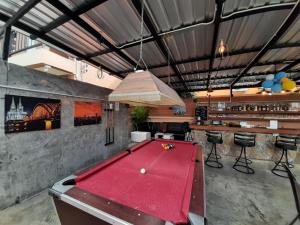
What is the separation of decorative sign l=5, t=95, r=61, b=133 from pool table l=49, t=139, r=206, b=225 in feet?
5.38

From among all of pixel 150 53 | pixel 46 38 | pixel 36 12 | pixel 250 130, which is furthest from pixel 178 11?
pixel 250 130

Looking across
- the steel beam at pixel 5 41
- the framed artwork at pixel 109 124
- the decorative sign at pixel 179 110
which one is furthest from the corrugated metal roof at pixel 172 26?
the decorative sign at pixel 179 110

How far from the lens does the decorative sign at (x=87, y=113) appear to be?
3471 millimetres

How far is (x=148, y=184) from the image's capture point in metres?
1.47

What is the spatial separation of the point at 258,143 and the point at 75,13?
19.1ft

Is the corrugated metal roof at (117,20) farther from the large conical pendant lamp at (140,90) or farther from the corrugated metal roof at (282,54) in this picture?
the corrugated metal roof at (282,54)

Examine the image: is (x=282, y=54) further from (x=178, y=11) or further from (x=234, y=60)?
(x=178, y=11)

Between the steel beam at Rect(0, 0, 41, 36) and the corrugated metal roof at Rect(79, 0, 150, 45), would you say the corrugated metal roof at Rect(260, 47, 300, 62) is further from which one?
the steel beam at Rect(0, 0, 41, 36)

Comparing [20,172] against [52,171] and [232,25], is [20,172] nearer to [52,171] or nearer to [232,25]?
[52,171]

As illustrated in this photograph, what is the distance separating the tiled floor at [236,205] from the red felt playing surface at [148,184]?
3.27 feet

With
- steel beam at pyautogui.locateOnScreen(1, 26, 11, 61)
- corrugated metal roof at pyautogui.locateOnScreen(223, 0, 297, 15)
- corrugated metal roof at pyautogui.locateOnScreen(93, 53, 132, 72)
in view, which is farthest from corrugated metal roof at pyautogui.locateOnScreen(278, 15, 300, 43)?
steel beam at pyautogui.locateOnScreen(1, 26, 11, 61)

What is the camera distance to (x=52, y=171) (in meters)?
2.89

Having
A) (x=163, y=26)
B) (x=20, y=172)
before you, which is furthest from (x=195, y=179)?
(x=20, y=172)

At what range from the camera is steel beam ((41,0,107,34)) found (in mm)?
1750
